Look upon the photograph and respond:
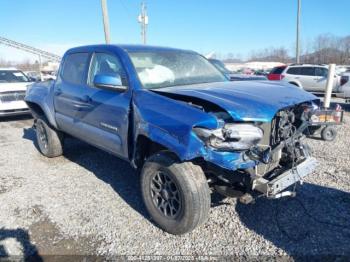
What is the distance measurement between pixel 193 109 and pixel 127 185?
2163 mm

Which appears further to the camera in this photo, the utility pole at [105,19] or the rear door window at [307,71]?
the rear door window at [307,71]

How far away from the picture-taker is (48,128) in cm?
596

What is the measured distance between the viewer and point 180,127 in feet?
9.52

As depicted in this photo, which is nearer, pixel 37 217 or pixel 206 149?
pixel 206 149

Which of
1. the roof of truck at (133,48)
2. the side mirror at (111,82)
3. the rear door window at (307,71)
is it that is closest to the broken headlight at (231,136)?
the side mirror at (111,82)

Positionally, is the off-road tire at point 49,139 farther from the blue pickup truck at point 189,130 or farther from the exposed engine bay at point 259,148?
the exposed engine bay at point 259,148

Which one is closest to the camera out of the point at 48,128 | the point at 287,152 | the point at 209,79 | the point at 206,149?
the point at 206,149

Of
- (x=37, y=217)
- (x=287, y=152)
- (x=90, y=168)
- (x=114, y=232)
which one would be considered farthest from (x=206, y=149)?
(x=90, y=168)

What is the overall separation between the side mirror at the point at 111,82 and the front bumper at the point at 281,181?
182 centimetres

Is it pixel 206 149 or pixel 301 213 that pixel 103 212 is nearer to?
pixel 206 149

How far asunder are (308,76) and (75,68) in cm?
1436

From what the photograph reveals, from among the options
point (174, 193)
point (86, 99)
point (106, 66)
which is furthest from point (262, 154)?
point (86, 99)

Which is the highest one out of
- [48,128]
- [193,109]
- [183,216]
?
[193,109]

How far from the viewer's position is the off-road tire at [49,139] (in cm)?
595
